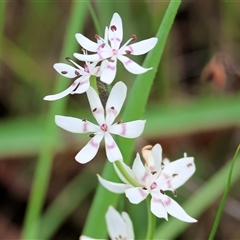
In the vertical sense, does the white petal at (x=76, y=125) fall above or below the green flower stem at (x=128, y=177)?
above

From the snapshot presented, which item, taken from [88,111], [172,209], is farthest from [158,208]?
[88,111]

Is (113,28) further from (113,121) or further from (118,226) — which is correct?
(118,226)

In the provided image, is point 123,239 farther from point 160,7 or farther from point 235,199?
point 160,7

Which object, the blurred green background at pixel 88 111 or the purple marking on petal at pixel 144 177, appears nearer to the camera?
the purple marking on petal at pixel 144 177

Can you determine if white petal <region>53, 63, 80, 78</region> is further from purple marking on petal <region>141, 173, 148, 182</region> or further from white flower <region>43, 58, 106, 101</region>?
purple marking on petal <region>141, 173, 148, 182</region>

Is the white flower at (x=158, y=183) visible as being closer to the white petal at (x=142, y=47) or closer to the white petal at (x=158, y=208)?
the white petal at (x=158, y=208)

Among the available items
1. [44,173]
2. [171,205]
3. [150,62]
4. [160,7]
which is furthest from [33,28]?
[171,205]

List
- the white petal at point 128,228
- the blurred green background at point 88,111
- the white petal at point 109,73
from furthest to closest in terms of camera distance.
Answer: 1. the blurred green background at point 88,111
2. the white petal at point 128,228
3. the white petal at point 109,73

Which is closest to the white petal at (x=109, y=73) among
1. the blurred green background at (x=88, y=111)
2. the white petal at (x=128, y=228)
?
the white petal at (x=128, y=228)
